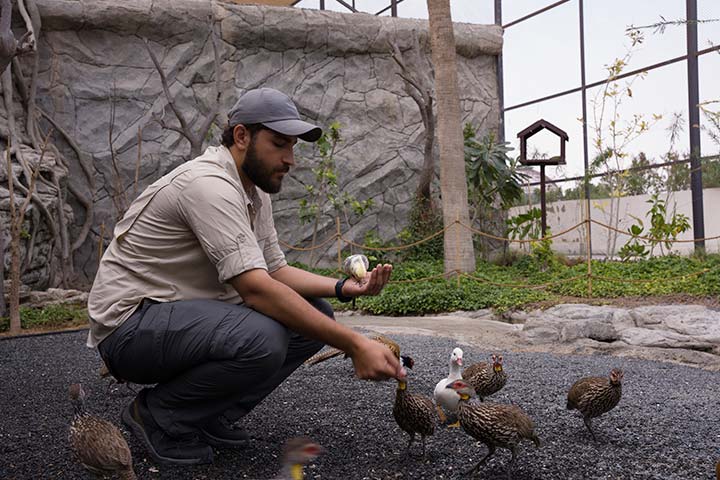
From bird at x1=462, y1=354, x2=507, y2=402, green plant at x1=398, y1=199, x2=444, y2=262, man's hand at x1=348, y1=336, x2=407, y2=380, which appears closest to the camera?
man's hand at x1=348, y1=336, x2=407, y2=380

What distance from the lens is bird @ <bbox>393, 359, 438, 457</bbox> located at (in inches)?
109

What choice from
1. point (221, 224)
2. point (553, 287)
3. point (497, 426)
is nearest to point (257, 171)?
point (221, 224)

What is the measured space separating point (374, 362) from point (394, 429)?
43.8 inches

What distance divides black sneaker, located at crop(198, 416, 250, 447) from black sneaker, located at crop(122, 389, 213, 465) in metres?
0.10

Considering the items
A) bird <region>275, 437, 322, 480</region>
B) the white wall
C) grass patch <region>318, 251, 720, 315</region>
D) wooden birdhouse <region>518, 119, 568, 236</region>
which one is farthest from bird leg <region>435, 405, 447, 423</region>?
the white wall

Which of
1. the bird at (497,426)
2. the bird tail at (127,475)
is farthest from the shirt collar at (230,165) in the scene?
the bird at (497,426)

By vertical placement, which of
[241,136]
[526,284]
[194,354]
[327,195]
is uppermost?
[241,136]

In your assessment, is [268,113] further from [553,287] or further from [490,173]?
[490,173]

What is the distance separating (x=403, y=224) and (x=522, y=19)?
4594 mm

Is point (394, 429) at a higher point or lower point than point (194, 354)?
lower

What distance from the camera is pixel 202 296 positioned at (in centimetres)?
265

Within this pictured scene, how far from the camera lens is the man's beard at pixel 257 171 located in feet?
8.73

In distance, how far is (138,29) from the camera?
11633 millimetres

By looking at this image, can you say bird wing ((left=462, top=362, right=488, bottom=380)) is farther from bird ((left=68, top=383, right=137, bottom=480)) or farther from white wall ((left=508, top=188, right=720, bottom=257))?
white wall ((left=508, top=188, right=720, bottom=257))
